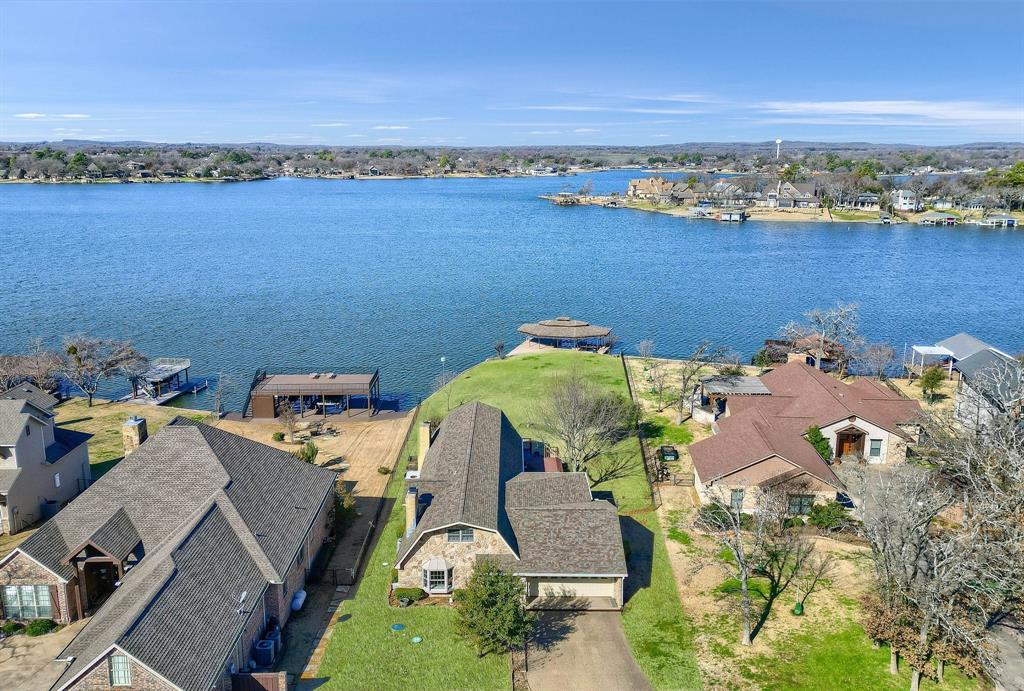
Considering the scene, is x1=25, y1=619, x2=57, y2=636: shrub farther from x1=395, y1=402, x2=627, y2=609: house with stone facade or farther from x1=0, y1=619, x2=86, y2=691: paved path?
x1=395, y1=402, x2=627, y2=609: house with stone facade

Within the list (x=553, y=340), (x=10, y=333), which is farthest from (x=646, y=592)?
(x=10, y=333)

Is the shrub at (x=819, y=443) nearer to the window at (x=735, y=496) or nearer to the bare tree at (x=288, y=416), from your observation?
the window at (x=735, y=496)

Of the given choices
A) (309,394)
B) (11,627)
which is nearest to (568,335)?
(309,394)

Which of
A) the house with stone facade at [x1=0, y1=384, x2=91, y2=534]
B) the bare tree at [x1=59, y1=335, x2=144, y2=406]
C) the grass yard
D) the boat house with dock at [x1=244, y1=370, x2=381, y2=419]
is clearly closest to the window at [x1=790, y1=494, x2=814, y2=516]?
the boat house with dock at [x1=244, y1=370, x2=381, y2=419]

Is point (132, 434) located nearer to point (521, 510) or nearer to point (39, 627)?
point (39, 627)

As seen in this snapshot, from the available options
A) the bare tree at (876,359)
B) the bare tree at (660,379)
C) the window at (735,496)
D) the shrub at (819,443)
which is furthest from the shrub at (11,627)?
the bare tree at (876,359)
